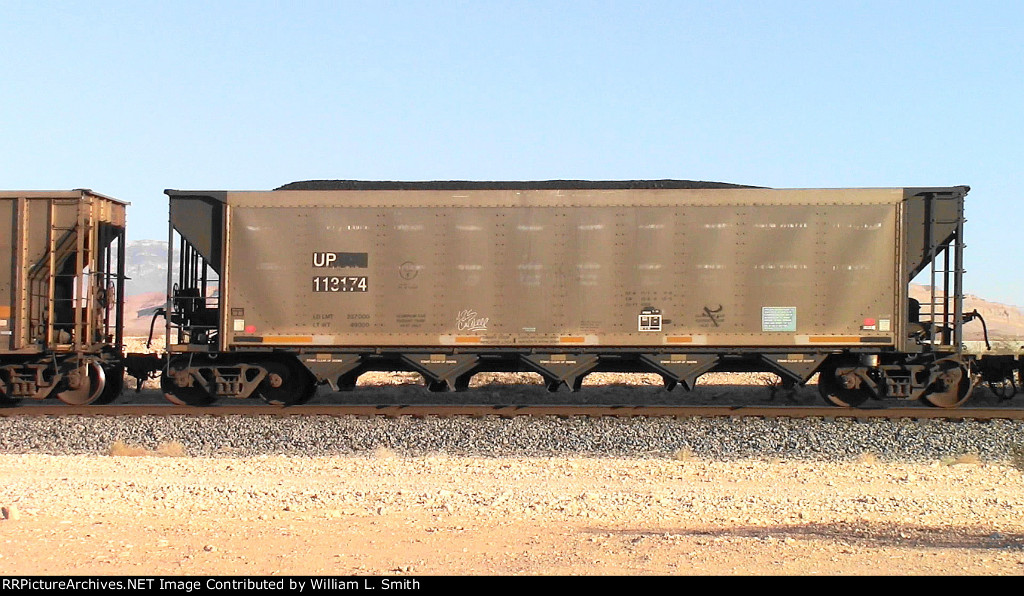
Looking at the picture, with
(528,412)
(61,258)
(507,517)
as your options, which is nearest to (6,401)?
(61,258)

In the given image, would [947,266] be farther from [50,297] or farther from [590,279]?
[50,297]

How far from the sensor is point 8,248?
45.3ft

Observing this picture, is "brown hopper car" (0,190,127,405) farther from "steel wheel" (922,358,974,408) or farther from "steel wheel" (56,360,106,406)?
"steel wheel" (922,358,974,408)

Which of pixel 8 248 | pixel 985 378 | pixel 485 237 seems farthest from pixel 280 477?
pixel 985 378

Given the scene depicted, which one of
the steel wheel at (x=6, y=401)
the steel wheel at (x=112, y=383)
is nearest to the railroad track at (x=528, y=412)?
the steel wheel at (x=6, y=401)

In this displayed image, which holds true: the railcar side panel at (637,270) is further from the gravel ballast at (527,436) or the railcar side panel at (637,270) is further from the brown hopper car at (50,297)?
the brown hopper car at (50,297)

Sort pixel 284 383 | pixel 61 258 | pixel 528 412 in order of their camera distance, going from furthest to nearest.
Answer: pixel 61 258 < pixel 284 383 < pixel 528 412

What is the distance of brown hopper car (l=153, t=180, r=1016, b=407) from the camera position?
13234 mm

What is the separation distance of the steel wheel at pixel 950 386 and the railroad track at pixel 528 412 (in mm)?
524

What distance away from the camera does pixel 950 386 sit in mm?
13578

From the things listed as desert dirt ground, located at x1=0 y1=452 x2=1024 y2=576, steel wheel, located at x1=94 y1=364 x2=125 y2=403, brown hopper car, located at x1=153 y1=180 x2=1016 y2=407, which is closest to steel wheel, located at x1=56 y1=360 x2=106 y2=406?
steel wheel, located at x1=94 y1=364 x2=125 y2=403

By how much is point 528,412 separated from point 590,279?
7.07ft

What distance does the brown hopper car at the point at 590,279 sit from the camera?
43.4 ft

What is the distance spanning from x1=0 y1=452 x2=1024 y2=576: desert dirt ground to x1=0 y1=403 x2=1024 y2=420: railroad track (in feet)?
9.40
